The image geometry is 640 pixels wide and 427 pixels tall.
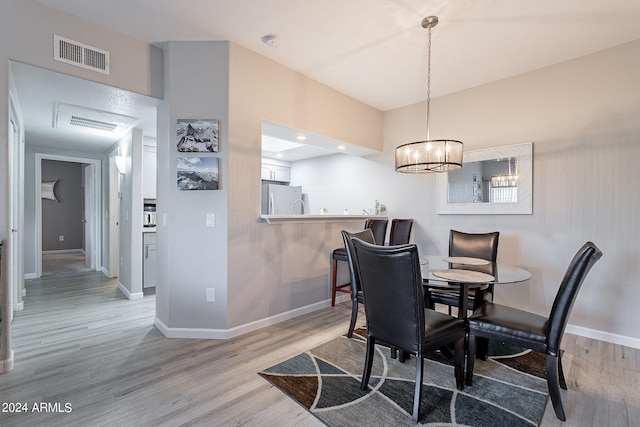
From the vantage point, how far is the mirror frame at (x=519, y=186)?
10.5 ft

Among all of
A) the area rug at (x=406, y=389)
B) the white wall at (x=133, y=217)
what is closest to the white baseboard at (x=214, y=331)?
the area rug at (x=406, y=389)

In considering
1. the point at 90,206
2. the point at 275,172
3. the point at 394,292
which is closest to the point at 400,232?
the point at 394,292

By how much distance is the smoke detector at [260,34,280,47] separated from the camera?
2643 mm

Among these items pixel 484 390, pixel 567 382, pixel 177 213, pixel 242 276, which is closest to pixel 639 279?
pixel 567 382

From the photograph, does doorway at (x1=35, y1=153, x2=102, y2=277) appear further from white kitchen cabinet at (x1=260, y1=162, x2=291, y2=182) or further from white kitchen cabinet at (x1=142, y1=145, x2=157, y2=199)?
white kitchen cabinet at (x1=260, y1=162, x2=291, y2=182)

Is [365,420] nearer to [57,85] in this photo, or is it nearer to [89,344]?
[89,344]

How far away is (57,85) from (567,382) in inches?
179

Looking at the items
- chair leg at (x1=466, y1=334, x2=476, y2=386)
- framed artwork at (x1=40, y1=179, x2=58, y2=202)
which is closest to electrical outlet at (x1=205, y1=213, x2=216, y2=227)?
chair leg at (x1=466, y1=334, x2=476, y2=386)

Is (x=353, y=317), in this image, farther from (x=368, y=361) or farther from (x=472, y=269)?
(x=472, y=269)

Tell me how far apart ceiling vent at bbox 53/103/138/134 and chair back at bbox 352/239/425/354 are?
10.7 ft

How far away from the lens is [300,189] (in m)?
6.13

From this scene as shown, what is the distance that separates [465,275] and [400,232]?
72.3 inches

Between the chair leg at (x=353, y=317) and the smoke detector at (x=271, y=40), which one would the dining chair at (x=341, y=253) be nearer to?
the chair leg at (x=353, y=317)

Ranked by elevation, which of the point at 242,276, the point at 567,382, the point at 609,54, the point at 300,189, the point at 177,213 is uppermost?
the point at 609,54
